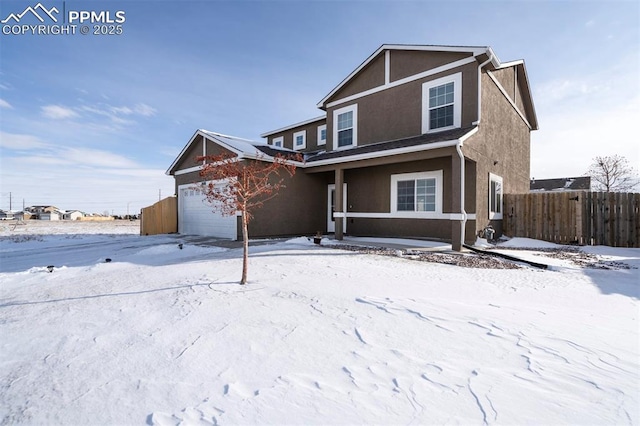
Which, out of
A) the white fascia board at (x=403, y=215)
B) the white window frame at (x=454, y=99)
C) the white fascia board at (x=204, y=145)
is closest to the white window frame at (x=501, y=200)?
the white fascia board at (x=403, y=215)

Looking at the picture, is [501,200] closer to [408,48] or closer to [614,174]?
[408,48]

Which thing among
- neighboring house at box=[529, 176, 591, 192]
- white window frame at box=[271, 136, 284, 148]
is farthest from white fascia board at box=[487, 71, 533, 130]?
neighboring house at box=[529, 176, 591, 192]

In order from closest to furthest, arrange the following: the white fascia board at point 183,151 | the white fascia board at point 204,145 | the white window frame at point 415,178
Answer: the white window frame at point 415,178 < the white fascia board at point 204,145 < the white fascia board at point 183,151

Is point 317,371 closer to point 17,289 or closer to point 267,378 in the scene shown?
point 267,378

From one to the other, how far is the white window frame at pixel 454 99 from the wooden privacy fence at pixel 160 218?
12.2m

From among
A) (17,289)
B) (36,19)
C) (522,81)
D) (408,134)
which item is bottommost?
(17,289)

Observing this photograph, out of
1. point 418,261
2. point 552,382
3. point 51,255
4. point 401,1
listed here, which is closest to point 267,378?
point 552,382

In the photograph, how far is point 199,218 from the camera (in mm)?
13398

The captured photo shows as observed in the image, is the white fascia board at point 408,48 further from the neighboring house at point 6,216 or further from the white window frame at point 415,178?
the neighboring house at point 6,216

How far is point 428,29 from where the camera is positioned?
34.1ft

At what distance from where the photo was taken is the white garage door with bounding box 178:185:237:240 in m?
11.9

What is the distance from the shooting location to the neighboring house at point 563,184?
27.8 meters

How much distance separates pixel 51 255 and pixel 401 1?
12575 millimetres

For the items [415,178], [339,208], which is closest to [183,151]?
[339,208]
